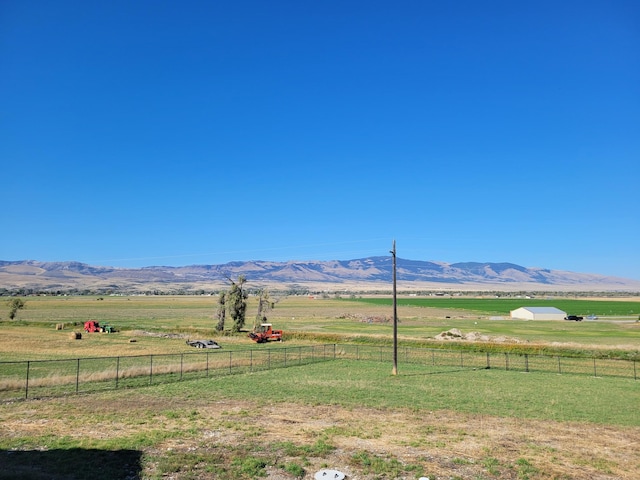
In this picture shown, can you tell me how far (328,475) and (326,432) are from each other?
221 inches

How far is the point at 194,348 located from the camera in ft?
190

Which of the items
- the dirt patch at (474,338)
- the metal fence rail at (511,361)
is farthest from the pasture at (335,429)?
the dirt patch at (474,338)

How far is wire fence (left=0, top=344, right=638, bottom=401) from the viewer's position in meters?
31.7

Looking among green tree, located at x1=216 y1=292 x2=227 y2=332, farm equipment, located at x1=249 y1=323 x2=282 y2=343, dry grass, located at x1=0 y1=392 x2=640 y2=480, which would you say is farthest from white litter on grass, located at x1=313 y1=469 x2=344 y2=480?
green tree, located at x1=216 y1=292 x2=227 y2=332

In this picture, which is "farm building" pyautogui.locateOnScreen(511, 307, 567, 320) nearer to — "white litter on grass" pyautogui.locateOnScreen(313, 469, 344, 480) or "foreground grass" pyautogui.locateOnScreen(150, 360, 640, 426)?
"foreground grass" pyautogui.locateOnScreen(150, 360, 640, 426)

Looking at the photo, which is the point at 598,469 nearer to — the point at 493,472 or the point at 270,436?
the point at 493,472

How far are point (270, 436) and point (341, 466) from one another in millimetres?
4674

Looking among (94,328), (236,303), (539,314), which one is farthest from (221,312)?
(539,314)

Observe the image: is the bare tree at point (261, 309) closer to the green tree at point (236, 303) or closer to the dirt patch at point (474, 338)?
the green tree at point (236, 303)

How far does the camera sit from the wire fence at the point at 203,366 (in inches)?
1248

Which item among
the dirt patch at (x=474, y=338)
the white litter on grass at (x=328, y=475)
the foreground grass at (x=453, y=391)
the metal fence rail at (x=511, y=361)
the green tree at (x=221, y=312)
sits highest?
the green tree at (x=221, y=312)

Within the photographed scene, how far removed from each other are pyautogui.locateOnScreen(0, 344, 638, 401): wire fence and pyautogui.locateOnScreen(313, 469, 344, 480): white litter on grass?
59.2 ft

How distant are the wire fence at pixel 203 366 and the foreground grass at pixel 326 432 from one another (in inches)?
147

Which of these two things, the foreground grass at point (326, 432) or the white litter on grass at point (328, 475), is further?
the foreground grass at point (326, 432)
